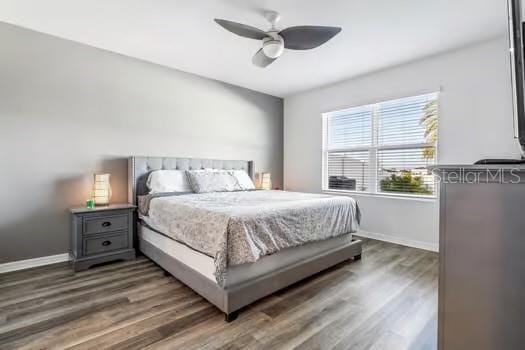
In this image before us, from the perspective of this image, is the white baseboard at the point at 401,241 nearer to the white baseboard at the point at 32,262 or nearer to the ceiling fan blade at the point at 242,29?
the ceiling fan blade at the point at 242,29

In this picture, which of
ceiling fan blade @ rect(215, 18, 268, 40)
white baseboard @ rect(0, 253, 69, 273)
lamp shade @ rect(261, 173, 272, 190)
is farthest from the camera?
lamp shade @ rect(261, 173, 272, 190)

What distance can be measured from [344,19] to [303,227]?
2178mm

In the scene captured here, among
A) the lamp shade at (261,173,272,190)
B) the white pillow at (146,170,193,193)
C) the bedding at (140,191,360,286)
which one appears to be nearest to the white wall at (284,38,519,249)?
the lamp shade at (261,173,272,190)

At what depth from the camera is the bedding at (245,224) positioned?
1938 mm

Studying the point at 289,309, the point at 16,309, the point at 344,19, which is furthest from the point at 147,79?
the point at 289,309

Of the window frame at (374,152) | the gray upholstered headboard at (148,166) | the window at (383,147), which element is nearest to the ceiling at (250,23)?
the window at (383,147)

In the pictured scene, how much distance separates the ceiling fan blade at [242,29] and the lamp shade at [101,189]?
2249 mm

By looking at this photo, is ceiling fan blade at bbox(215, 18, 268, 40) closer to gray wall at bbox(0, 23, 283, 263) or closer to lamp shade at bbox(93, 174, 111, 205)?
gray wall at bbox(0, 23, 283, 263)

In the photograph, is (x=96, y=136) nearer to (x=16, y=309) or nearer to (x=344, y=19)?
(x=16, y=309)

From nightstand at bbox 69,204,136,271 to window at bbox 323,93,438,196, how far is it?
3.43 metres

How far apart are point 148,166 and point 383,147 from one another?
3580 millimetres

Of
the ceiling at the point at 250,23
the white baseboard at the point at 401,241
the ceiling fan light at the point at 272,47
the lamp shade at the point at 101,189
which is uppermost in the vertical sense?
the ceiling at the point at 250,23

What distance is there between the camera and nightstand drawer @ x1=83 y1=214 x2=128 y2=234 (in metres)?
2.88

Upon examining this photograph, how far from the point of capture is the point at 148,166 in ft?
11.9
